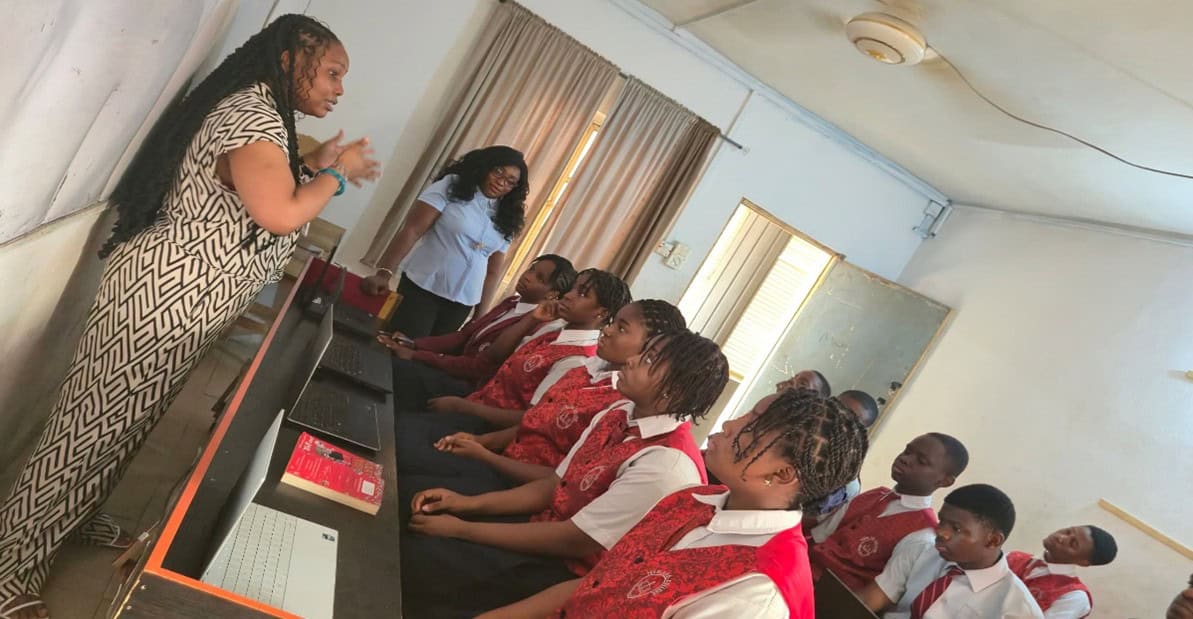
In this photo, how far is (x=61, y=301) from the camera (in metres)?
1.98

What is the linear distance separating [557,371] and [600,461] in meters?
0.67

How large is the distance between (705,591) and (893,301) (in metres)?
5.05

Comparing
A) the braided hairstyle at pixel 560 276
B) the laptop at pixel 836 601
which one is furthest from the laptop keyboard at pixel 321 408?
the braided hairstyle at pixel 560 276

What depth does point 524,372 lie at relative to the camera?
2654 millimetres

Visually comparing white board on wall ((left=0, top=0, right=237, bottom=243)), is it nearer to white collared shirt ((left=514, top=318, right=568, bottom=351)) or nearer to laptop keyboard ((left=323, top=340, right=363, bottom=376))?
laptop keyboard ((left=323, top=340, right=363, bottom=376))

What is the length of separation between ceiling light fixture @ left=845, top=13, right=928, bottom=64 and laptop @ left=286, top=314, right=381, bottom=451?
2660 mm

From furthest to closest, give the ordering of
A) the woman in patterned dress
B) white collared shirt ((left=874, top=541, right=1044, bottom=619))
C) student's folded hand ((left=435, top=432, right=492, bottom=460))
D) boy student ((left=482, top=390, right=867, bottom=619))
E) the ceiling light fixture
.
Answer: the ceiling light fixture < white collared shirt ((left=874, top=541, right=1044, bottom=619)) < student's folded hand ((left=435, top=432, right=492, bottom=460)) < the woman in patterned dress < boy student ((left=482, top=390, right=867, bottom=619))

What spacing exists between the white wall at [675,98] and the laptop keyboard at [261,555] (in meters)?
3.99

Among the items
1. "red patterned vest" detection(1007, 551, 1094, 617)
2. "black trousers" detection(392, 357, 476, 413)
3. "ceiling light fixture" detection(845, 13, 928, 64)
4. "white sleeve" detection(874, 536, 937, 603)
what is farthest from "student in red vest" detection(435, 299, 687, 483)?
"ceiling light fixture" detection(845, 13, 928, 64)

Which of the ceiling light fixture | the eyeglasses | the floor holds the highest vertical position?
the ceiling light fixture

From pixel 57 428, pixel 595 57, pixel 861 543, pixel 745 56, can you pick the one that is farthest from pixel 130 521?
pixel 745 56

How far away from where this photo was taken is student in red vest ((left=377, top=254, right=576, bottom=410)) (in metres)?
2.80

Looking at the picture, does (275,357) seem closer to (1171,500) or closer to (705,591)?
(705,591)

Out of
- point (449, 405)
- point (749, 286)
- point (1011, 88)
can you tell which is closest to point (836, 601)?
point (449, 405)
